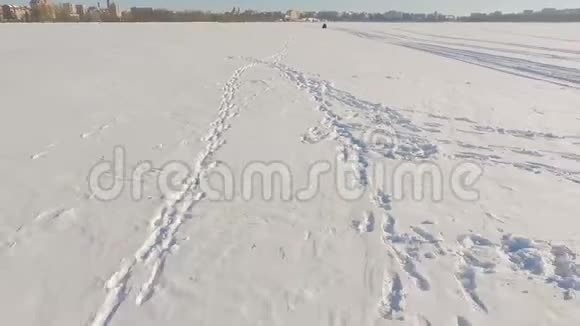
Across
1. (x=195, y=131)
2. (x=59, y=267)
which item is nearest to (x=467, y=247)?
(x=59, y=267)

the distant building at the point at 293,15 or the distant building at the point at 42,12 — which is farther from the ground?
the distant building at the point at 293,15

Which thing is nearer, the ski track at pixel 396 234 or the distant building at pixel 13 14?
the ski track at pixel 396 234

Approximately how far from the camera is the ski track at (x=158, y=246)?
2824 millimetres

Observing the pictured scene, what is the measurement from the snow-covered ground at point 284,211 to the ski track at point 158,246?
2 cm

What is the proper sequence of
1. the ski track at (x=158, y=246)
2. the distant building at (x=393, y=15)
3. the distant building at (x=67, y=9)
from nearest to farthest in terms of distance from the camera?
1. the ski track at (x=158, y=246)
2. the distant building at (x=67, y=9)
3. the distant building at (x=393, y=15)

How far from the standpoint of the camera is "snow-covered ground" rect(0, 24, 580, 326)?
2859 millimetres

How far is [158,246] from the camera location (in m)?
3.44

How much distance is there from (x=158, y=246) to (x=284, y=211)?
1253 mm

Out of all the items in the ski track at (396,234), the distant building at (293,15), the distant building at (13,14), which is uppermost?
the distant building at (293,15)

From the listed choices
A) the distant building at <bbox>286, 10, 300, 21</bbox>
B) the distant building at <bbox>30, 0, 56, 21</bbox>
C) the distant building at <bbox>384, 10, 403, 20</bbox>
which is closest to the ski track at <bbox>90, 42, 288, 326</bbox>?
the distant building at <bbox>30, 0, 56, 21</bbox>

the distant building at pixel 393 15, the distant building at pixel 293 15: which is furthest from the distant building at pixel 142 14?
the distant building at pixel 393 15

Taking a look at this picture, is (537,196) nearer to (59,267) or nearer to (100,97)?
(59,267)

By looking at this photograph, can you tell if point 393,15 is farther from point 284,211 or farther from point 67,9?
point 284,211

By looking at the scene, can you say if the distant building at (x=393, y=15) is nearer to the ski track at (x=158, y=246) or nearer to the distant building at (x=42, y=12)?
the distant building at (x=42, y=12)
